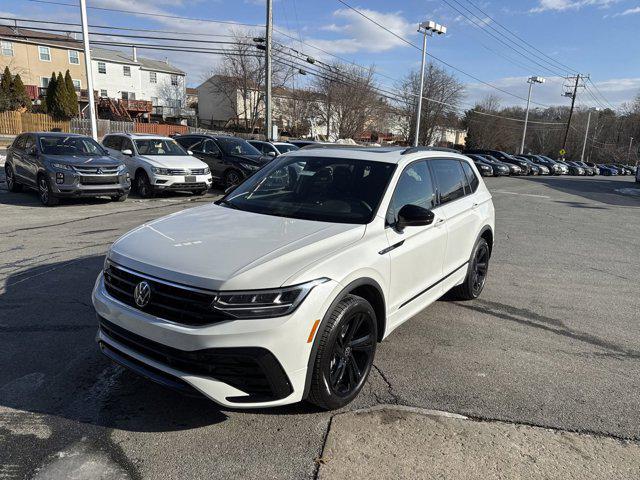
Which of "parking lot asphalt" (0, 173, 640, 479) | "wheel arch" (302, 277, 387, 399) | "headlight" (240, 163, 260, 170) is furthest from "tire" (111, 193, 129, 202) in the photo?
"wheel arch" (302, 277, 387, 399)

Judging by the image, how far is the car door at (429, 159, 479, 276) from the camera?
450cm

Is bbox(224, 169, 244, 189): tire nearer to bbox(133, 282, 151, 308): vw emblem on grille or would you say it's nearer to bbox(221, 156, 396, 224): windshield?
bbox(221, 156, 396, 224): windshield

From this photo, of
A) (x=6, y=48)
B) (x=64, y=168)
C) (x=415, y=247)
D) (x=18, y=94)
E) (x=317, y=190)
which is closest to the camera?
(x=415, y=247)

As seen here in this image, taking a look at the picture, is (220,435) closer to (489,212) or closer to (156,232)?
(156,232)

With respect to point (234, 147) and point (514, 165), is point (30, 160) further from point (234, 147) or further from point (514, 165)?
point (514, 165)

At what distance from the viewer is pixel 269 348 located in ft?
8.45

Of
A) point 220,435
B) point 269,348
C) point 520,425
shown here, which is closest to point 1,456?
point 220,435

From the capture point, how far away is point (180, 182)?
13.2m

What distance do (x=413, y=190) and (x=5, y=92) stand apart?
151 ft

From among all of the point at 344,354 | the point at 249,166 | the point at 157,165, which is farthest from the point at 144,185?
the point at 344,354

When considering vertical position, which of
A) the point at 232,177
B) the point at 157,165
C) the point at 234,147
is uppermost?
the point at 234,147

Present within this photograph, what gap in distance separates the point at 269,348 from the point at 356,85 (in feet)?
184

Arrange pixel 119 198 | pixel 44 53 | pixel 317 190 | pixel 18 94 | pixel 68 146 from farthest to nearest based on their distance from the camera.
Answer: pixel 44 53, pixel 18 94, pixel 119 198, pixel 68 146, pixel 317 190

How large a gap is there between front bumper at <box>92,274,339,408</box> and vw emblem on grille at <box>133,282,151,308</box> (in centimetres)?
6
